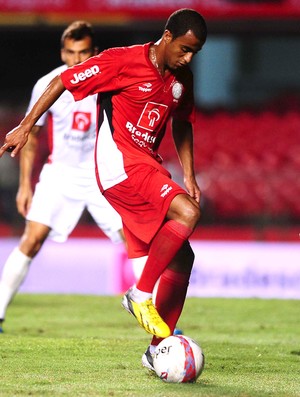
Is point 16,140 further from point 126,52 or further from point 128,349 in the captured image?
point 128,349

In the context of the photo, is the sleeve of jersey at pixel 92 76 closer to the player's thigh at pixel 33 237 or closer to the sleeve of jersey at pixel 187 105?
the sleeve of jersey at pixel 187 105

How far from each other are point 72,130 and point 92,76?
201 cm

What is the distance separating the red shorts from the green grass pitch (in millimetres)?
730

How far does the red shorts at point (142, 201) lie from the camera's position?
5.29 metres

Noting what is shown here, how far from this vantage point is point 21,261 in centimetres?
724

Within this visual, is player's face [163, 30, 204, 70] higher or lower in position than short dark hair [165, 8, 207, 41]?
lower

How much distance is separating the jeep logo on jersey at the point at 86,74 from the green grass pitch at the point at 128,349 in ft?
5.06

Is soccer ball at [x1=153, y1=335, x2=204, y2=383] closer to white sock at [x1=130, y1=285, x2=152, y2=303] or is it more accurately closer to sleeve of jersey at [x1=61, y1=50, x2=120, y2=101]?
white sock at [x1=130, y1=285, x2=152, y2=303]

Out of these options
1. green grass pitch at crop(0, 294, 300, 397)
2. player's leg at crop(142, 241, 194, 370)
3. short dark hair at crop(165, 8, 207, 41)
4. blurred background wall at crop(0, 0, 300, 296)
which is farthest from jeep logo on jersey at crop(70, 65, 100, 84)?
blurred background wall at crop(0, 0, 300, 296)

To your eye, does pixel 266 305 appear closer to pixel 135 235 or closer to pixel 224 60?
pixel 135 235

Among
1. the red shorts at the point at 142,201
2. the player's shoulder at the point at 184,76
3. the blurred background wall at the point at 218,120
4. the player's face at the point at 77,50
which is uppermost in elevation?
the player's shoulder at the point at 184,76

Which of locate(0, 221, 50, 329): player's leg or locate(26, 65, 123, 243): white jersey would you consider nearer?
locate(0, 221, 50, 329): player's leg

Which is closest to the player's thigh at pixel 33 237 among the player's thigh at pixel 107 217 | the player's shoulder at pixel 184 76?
the player's thigh at pixel 107 217

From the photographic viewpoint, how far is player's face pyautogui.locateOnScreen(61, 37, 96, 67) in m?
7.26
